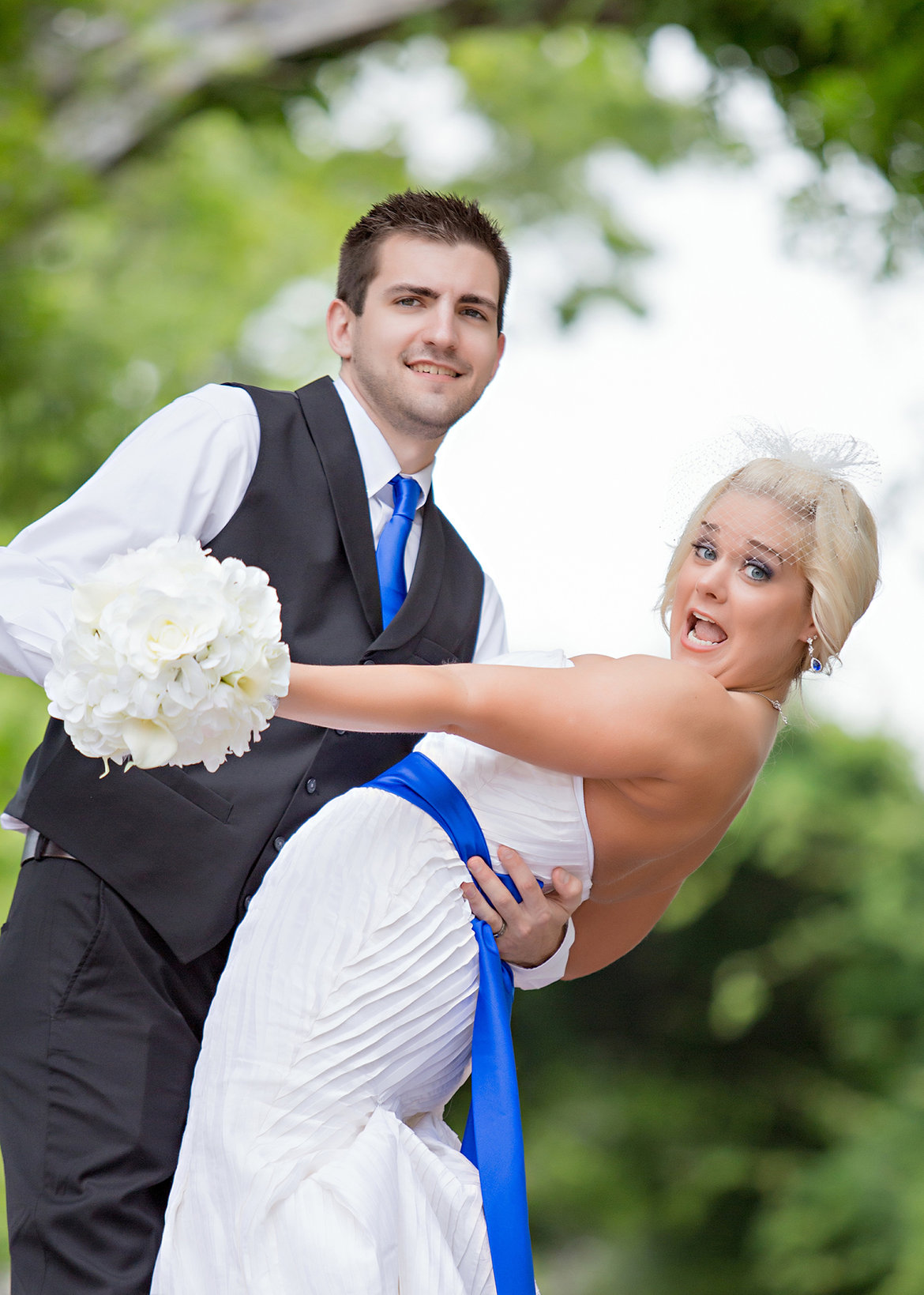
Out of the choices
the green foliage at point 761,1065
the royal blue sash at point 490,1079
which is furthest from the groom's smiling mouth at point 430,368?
the green foliage at point 761,1065

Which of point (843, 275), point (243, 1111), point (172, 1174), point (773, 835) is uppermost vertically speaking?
point (843, 275)

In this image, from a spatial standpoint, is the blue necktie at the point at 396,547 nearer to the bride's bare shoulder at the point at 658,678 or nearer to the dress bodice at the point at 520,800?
the dress bodice at the point at 520,800

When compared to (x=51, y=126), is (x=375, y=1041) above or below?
below

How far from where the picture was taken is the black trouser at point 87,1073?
2303 millimetres

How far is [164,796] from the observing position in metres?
2.43

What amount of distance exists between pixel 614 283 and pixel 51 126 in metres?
5.41

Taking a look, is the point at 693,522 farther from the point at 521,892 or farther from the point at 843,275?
the point at 843,275

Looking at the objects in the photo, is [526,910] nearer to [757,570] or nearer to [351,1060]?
[351,1060]

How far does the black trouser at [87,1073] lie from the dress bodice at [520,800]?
55 cm

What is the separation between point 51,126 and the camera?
7.56 meters

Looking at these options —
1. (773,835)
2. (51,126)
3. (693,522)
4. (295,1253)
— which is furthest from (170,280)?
(295,1253)

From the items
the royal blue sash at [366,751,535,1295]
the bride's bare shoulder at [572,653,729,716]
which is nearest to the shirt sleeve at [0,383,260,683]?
the royal blue sash at [366,751,535,1295]

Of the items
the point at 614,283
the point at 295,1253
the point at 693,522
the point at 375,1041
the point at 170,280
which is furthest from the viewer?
the point at 614,283

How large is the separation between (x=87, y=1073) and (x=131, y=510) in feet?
3.06
